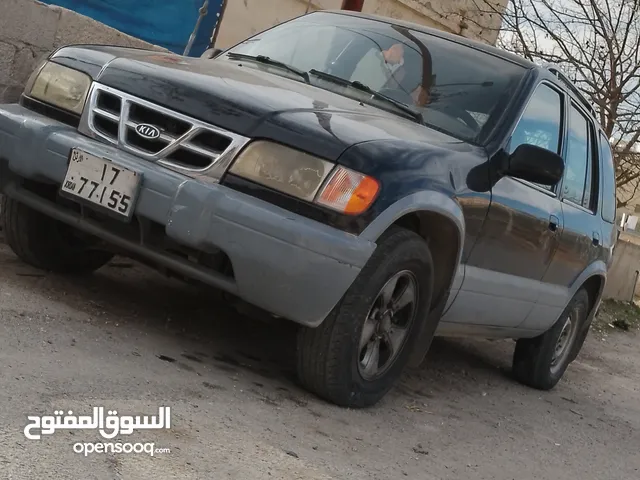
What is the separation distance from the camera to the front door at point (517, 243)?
483 centimetres

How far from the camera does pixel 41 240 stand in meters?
4.92

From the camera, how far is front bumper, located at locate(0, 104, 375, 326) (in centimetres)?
378

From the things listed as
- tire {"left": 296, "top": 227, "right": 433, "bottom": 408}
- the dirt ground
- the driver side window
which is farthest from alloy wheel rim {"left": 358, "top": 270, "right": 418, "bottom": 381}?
the driver side window

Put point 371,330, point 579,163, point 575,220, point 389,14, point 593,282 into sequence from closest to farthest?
point 371,330 → point 575,220 → point 579,163 → point 593,282 → point 389,14

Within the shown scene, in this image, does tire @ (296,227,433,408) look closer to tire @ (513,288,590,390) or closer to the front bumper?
the front bumper

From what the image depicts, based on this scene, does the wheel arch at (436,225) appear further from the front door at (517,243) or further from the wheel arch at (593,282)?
the wheel arch at (593,282)

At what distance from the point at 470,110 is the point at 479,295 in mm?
904

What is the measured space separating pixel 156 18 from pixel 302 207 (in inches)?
337

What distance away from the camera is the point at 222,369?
14.1ft

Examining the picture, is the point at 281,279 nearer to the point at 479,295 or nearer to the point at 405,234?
the point at 405,234

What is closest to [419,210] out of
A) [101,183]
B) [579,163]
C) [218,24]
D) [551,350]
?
[101,183]

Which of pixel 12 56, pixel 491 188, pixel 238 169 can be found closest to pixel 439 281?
pixel 491 188

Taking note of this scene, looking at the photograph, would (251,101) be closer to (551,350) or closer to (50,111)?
(50,111)

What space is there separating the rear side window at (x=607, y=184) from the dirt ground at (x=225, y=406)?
1.32 metres
